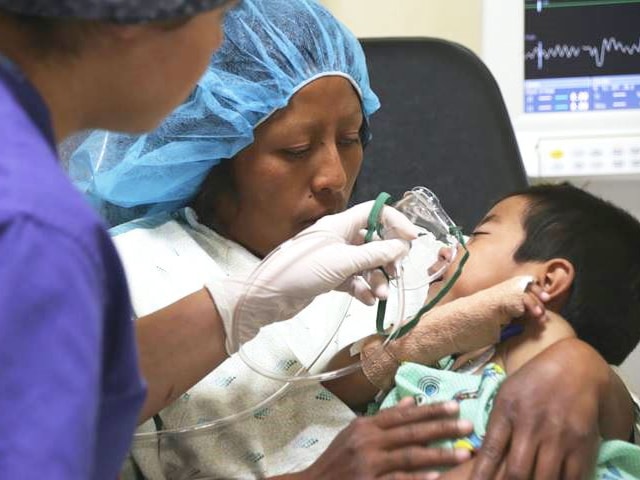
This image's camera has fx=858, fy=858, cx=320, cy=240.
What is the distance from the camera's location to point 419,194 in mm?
1308

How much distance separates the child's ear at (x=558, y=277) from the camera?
1.31 m

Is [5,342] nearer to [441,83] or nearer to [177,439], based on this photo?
[177,439]

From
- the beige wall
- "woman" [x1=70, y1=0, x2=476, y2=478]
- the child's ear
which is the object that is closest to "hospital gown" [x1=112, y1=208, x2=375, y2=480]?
"woman" [x1=70, y1=0, x2=476, y2=478]

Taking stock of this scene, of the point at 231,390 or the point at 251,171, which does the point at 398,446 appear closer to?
the point at 231,390

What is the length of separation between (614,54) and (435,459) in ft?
4.62

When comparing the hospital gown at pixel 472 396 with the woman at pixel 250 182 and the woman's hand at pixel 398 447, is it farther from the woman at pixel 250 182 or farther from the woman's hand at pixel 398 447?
the woman at pixel 250 182

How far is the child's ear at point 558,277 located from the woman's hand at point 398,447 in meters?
0.27

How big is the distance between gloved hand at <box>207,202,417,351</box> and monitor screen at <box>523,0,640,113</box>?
1095 millimetres

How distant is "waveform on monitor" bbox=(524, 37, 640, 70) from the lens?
2154mm

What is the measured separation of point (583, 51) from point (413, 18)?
50 centimetres

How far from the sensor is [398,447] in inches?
45.6

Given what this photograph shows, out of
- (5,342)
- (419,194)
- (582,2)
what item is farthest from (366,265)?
(582,2)

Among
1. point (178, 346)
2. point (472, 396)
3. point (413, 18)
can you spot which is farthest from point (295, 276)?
point (413, 18)

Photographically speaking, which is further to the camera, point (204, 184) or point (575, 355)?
point (204, 184)
